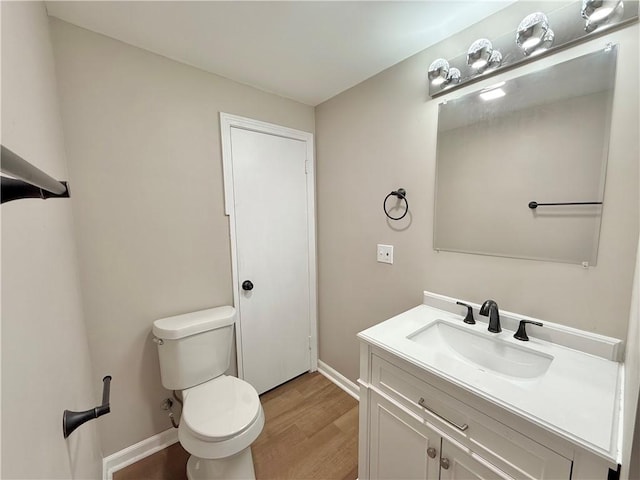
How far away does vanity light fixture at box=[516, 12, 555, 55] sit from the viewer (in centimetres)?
101

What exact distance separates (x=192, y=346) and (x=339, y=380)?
1.22 meters

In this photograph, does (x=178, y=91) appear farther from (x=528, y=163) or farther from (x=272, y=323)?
(x=528, y=163)

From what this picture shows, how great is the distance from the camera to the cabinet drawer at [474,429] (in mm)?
723

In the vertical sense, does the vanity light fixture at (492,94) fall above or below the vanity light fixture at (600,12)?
below

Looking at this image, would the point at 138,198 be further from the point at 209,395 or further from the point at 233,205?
the point at 209,395

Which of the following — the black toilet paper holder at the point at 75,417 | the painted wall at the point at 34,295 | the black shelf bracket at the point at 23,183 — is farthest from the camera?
the black toilet paper holder at the point at 75,417

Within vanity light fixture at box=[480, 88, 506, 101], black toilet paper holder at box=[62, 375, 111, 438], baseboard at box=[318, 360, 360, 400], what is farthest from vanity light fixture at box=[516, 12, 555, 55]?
baseboard at box=[318, 360, 360, 400]

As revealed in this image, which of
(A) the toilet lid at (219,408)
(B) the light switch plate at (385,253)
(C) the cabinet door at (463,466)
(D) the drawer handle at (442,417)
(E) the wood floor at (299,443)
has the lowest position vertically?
(E) the wood floor at (299,443)

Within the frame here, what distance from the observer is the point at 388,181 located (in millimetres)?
1654

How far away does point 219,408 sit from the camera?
4.34ft

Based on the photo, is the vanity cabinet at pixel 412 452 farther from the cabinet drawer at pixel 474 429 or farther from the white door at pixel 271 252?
the white door at pixel 271 252

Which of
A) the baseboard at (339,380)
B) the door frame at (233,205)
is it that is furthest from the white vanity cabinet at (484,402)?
the door frame at (233,205)

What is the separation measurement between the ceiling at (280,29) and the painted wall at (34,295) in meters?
0.35

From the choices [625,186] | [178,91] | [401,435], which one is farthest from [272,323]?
[625,186]
